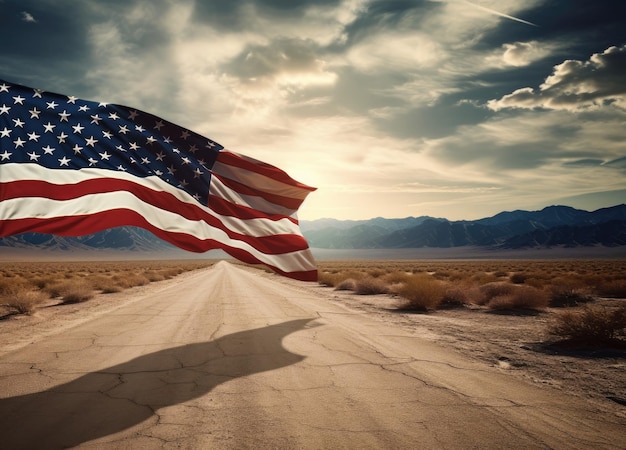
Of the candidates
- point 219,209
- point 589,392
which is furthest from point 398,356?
point 219,209

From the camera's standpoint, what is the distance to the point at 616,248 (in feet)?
565

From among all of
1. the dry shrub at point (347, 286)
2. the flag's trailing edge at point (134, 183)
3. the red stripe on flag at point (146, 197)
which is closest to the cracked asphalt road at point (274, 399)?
the flag's trailing edge at point (134, 183)

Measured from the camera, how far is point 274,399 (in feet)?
14.6

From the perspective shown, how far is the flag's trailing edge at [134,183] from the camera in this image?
16.2 ft

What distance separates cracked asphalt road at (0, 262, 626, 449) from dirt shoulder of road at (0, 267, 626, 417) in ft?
1.71

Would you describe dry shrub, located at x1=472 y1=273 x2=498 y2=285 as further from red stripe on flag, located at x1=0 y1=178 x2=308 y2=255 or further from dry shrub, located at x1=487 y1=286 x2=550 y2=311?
red stripe on flag, located at x1=0 y1=178 x2=308 y2=255

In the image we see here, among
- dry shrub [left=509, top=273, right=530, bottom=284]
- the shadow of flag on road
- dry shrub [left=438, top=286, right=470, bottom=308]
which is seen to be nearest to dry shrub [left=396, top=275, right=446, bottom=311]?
dry shrub [left=438, top=286, right=470, bottom=308]

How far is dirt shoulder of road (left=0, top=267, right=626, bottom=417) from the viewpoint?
5434 millimetres

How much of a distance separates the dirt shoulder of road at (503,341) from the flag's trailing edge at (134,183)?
3984mm

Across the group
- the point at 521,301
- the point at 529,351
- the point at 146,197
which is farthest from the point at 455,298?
the point at 146,197

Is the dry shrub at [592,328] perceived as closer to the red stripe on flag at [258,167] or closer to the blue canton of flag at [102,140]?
the red stripe on flag at [258,167]

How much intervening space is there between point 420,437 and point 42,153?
20.6ft

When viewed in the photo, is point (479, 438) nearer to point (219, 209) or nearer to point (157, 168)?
point (219, 209)

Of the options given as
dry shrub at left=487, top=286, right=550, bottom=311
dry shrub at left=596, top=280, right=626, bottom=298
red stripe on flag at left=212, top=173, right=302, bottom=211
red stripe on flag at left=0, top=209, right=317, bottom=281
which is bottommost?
dry shrub at left=596, top=280, right=626, bottom=298
